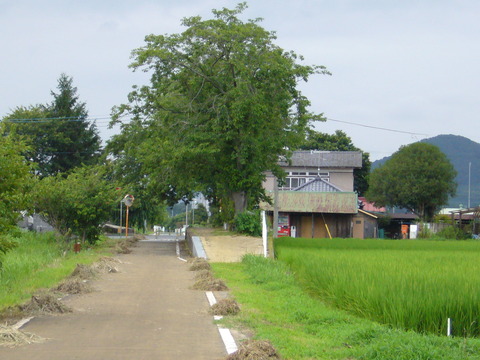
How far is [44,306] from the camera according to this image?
11.3m

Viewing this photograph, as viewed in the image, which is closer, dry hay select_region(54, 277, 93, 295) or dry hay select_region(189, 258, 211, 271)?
dry hay select_region(54, 277, 93, 295)

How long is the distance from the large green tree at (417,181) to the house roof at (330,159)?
433cm

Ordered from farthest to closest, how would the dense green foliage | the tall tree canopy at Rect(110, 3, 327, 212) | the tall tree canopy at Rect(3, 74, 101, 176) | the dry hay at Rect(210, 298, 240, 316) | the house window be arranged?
the house window < the tall tree canopy at Rect(3, 74, 101, 176) < the tall tree canopy at Rect(110, 3, 327, 212) < the dense green foliage < the dry hay at Rect(210, 298, 240, 316)

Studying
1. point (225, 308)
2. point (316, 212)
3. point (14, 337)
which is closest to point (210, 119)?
point (225, 308)

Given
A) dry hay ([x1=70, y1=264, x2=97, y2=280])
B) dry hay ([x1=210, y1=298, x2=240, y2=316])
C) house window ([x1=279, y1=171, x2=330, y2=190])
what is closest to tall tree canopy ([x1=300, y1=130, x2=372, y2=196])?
house window ([x1=279, y1=171, x2=330, y2=190])

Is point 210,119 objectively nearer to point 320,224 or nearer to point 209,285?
point 209,285

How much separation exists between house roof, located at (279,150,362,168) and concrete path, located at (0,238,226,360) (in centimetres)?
5355

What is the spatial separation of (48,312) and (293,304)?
4393mm

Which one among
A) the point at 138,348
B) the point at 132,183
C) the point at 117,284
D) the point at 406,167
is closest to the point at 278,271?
the point at 117,284

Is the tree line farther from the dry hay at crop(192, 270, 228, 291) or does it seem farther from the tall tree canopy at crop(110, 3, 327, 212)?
the dry hay at crop(192, 270, 228, 291)

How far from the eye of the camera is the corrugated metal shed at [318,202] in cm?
5284

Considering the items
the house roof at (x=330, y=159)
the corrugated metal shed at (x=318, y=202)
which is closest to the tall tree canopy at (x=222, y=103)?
the corrugated metal shed at (x=318, y=202)

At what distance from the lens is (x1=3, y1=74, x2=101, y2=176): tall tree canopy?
166 ft

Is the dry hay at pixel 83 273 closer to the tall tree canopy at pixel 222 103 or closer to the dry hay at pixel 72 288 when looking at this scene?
the dry hay at pixel 72 288
